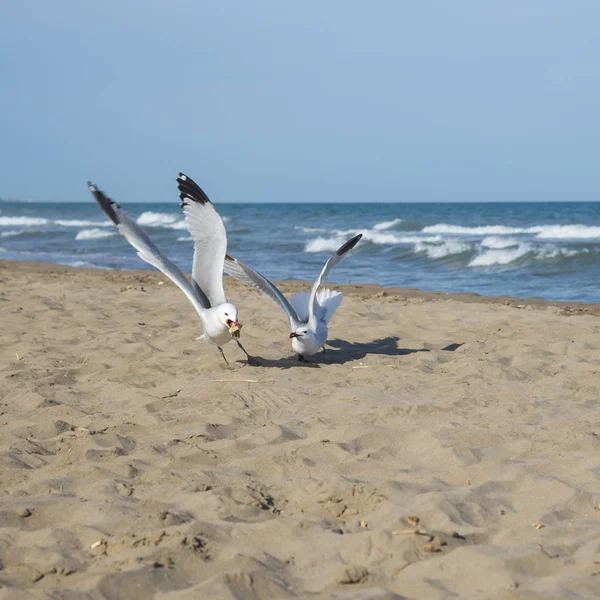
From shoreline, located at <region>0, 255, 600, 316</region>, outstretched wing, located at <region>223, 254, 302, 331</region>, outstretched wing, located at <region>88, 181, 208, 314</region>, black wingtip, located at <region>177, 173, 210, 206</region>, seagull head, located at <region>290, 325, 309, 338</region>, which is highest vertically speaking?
black wingtip, located at <region>177, 173, 210, 206</region>

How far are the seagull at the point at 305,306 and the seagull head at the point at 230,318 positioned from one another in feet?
1.88

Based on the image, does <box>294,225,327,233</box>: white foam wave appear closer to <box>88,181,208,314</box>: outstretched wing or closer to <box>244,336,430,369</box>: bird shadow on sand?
<box>244,336,430,369</box>: bird shadow on sand

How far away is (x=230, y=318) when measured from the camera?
571 centimetres

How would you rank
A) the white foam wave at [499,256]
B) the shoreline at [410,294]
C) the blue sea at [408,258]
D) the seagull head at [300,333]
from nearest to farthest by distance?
1. the seagull head at [300,333]
2. the shoreline at [410,294]
3. the blue sea at [408,258]
4. the white foam wave at [499,256]

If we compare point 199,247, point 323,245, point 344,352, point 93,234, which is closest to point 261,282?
point 199,247

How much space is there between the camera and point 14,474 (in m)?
3.57

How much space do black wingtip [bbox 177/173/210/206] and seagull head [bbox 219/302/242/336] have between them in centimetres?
99

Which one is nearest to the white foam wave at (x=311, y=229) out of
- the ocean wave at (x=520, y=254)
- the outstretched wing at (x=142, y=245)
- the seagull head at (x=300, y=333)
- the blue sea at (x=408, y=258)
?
the blue sea at (x=408, y=258)

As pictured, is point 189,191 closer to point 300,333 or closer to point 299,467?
point 300,333

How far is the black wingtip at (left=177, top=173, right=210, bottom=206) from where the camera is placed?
6336 millimetres

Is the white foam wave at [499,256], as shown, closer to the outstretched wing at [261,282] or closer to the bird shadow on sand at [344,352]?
the bird shadow on sand at [344,352]

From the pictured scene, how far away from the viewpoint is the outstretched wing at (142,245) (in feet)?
20.5

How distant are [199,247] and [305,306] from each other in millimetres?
1168

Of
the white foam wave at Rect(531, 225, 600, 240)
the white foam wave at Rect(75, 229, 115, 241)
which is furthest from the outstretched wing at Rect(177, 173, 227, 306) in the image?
the white foam wave at Rect(75, 229, 115, 241)
